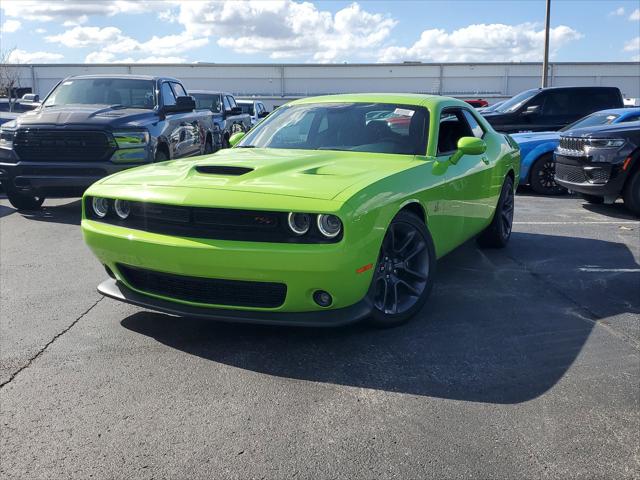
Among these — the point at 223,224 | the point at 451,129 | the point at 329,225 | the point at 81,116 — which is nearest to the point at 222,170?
the point at 223,224

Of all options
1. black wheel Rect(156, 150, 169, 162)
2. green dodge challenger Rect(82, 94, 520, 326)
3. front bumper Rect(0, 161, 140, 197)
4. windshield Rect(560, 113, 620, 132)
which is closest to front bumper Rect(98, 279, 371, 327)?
green dodge challenger Rect(82, 94, 520, 326)

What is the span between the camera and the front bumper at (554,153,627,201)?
8.41 meters

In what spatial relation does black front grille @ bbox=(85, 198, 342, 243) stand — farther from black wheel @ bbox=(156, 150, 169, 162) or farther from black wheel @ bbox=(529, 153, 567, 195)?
black wheel @ bbox=(529, 153, 567, 195)

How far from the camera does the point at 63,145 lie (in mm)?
7895

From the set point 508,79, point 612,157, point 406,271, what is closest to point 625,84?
point 508,79

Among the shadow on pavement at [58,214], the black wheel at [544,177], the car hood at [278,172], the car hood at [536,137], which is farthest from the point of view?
the black wheel at [544,177]

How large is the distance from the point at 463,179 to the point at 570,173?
15.5 ft

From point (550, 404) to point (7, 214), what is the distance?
7.75 meters

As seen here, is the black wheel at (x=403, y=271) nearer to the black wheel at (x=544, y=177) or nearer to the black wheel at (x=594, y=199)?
the black wheel at (x=594, y=199)

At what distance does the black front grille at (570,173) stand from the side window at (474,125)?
3.41 m

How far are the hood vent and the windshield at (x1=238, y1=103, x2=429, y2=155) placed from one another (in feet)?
3.37

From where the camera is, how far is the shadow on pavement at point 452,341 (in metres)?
3.36

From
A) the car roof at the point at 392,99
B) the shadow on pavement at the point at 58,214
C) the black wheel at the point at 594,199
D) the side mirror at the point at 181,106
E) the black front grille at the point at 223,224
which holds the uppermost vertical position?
the car roof at the point at 392,99

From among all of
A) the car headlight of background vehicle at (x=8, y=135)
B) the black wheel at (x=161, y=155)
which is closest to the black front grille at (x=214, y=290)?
the black wheel at (x=161, y=155)
